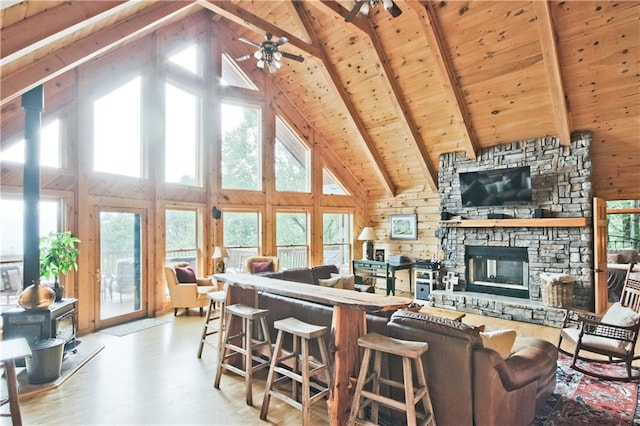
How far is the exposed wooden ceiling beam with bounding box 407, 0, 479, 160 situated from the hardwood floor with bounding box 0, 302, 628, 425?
4775mm

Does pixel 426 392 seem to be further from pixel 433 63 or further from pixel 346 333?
pixel 433 63

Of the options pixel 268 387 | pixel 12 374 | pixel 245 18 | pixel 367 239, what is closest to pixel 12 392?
pixel 12 374

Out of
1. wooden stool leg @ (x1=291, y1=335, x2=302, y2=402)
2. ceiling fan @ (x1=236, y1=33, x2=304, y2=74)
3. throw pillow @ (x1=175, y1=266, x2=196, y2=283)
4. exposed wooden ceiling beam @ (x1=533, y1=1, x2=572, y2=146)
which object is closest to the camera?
wooden stool leg @ (x1=291, y1=335, x2=302, y2=402)

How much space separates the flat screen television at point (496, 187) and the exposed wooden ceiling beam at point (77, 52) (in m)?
5.37

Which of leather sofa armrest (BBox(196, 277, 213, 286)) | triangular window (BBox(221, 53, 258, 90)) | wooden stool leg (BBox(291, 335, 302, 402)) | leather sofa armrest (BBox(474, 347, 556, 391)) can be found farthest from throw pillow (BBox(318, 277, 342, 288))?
triangular window (BBox(221, 53, 258, 90))

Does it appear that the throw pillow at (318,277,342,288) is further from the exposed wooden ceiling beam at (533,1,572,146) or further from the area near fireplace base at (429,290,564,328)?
the exposed wooden ceiling beam at (533,1,572,146)

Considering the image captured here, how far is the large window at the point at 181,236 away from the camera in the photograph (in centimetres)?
643

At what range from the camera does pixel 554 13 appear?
434 centimetres

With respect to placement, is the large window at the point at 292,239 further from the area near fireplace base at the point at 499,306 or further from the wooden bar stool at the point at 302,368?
the wooden bar stool at the point at 302,368

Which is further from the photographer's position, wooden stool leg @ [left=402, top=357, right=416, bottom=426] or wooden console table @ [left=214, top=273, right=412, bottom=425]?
wooden console table @ [left=214, top=273, right=412, bottom=425]

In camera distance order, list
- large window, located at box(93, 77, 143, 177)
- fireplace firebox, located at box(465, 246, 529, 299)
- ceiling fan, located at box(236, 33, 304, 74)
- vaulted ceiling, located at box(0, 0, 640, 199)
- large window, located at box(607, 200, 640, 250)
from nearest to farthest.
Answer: vaulted ceiling, located at box(0, 0, 640, 199)
ceiling fan, located at box(236, 33, 304, 74)
large window, located at box(93, 77, 143, 177)
fireplace firebox, located at box(465, 246, 529, 299)
large window, located at box(607, 200, 640, 250)

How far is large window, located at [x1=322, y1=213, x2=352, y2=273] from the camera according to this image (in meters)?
8.74

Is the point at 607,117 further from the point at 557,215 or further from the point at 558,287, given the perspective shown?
the point at 558,287

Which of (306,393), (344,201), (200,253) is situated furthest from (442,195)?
(306,393)
